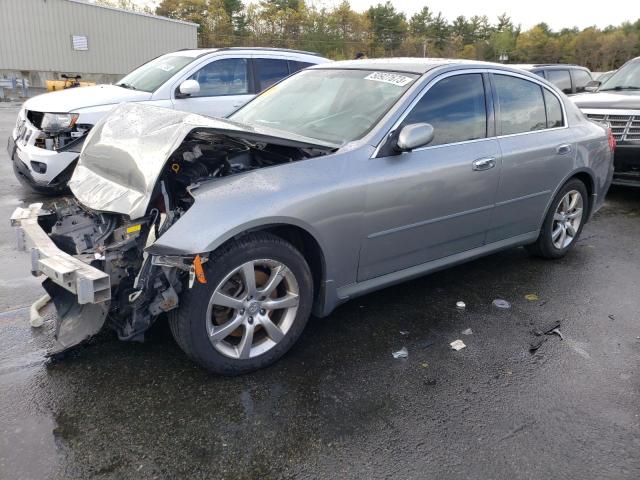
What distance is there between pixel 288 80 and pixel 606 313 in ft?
10.6

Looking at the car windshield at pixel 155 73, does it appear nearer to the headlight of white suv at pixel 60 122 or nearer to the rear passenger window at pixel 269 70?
the rear passenger window at pixel 269 70

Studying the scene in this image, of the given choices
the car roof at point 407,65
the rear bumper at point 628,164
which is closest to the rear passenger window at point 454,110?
the car roof at point 407,65

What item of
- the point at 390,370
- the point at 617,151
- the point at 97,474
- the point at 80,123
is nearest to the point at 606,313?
the point at 390,370

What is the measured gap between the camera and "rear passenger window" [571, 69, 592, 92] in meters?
12.2

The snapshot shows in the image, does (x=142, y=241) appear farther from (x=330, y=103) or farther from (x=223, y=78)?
(x=223, y=78)

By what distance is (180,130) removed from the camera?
296 cm

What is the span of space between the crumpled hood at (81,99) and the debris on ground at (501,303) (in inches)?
199

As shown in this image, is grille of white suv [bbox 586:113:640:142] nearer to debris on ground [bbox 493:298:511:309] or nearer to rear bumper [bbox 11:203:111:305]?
debris on ground [bbox 493:298:511:309]

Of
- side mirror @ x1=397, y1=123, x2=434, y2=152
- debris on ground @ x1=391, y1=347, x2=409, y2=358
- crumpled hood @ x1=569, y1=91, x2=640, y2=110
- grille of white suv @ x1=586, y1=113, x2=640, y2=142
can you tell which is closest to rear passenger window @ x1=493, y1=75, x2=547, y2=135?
side mirror @ x1=397, y1=123, x2=434, y2=152

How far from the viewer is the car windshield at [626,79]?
8867 millimetres

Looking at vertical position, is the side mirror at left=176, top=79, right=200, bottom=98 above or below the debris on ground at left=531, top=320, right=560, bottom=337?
above

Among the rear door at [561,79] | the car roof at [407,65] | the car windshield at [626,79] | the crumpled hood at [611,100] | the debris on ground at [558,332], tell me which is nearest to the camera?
the debris on ground at [558,332]

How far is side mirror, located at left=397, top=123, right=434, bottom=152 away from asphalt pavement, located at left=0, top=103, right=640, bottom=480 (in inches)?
51.1

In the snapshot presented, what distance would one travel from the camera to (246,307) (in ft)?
9.94
